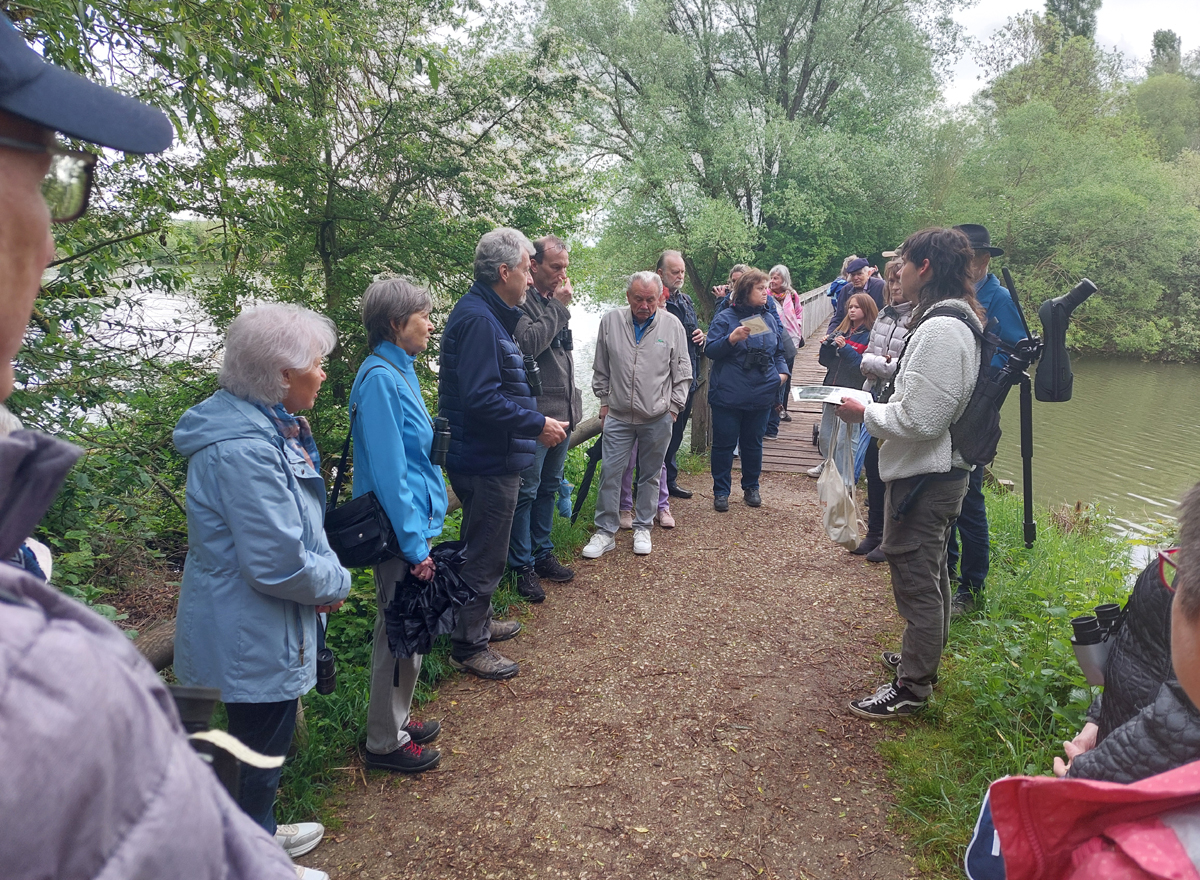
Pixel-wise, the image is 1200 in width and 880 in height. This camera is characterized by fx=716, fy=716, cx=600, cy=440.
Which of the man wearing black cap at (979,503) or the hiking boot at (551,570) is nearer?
the man wearing black cap at (979,503)

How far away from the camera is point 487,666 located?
12.3ft

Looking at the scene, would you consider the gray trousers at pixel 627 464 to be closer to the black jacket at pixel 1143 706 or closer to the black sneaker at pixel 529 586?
the black sneaker at pixel 529 586

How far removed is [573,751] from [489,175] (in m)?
4.36

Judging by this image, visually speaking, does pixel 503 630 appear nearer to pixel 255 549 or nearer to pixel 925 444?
pixel 255 549

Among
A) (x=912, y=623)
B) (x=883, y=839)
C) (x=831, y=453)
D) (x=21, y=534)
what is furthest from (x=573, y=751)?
(x=21, y=534)

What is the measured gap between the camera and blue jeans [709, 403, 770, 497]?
21.3 ft

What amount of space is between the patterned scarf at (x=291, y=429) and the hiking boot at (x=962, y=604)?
3669 millimetres

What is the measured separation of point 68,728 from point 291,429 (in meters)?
2.00

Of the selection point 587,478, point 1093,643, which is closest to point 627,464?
point 587,478

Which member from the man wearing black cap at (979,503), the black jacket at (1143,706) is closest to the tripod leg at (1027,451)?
the man wearing black cap at (979,503)

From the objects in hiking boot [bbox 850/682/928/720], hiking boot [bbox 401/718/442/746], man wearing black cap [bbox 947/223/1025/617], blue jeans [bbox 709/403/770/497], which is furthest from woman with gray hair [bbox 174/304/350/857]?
blue jeans [bbox 709/403/770/497]

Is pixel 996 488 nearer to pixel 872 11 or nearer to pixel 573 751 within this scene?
pixel 573 751

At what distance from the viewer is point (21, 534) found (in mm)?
591

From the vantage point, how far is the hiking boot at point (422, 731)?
10.5ft
